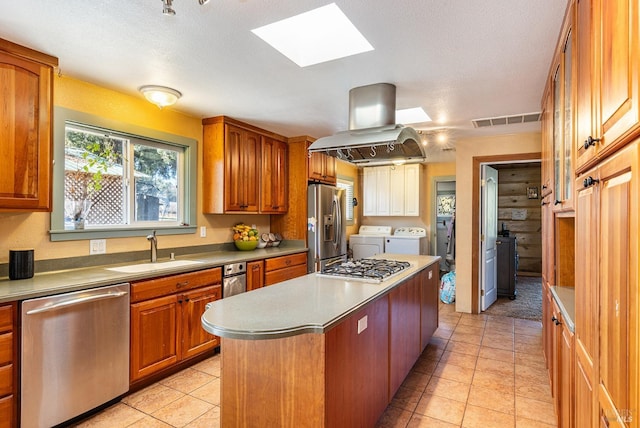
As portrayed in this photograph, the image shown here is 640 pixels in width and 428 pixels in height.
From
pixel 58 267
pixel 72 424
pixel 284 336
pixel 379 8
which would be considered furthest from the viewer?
pixel 58 267

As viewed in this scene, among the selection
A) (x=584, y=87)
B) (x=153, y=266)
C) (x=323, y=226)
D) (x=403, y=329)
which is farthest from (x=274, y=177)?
(x=584, y=87)

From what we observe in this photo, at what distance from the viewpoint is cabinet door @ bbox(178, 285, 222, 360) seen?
9.37 feet

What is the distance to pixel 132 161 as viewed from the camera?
317 cm

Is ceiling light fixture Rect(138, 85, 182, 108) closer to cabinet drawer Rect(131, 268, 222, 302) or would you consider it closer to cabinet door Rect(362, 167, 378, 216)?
cabinet drawer Rect(131, 268, 222, 302)

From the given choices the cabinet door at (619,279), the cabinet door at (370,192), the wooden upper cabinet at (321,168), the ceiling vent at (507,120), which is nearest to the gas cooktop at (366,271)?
the cabinet door at (619,279)

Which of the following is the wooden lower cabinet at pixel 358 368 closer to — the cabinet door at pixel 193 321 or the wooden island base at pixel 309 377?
the wooden island base at pixel 309 377

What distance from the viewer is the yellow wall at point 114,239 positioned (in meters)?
2.41

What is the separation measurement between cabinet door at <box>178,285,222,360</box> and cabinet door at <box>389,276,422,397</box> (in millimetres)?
1622

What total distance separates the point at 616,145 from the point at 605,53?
0.32 m

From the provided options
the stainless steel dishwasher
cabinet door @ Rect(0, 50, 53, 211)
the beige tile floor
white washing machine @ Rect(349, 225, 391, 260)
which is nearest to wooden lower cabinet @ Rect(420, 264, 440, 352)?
the beige tile floor

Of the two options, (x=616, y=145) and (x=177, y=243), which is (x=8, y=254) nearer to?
(x=177, y=243)

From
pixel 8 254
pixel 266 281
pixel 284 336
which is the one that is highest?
pixel 8 254

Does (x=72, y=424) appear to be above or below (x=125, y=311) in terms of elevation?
below

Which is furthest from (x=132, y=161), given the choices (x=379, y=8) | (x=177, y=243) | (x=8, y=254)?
(x=379, y=8)
